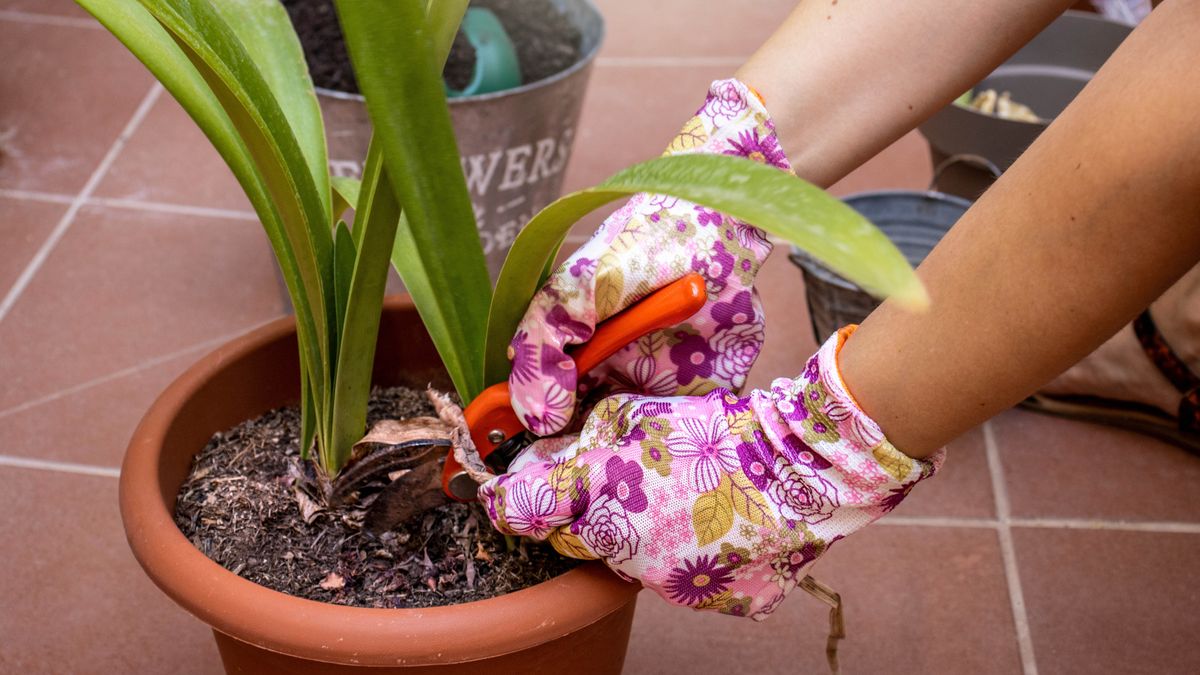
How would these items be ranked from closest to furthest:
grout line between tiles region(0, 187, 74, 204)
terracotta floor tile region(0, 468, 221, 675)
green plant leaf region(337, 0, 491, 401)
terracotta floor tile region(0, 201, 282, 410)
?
green plant leaf region(337, 0, 491, 401), terracotta floor tile region(0, 468, 221, 675), terracotta floor tile region(0, 201, 282, 410), grout line between tiles region(0, 187, 74, 204)

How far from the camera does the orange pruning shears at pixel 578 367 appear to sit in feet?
1.88

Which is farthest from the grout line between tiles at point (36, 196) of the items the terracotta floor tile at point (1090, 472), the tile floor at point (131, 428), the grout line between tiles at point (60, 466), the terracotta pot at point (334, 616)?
the terracotta floor tile at point (1090, 472)

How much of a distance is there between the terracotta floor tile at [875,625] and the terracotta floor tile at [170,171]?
790mm

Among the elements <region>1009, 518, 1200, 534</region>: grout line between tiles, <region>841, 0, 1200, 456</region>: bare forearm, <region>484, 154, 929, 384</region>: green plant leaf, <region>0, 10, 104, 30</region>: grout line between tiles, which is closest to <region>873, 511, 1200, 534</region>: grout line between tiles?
<region>1009, 518, 1200, 534</region>: grout line between tiles

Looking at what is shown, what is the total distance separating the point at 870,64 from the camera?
0.66 m

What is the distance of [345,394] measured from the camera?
68 centimetres

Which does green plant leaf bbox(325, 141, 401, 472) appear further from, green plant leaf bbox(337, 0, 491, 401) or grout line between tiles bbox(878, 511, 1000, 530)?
grout line between tiles bbox(878, 511, 1000, 530)

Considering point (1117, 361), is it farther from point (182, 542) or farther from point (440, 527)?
point (182, 542)

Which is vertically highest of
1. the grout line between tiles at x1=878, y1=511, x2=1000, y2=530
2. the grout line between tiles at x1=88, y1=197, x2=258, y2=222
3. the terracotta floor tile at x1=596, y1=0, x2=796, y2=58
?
the terracotta floor tile at x1=596, y1=0, x2=796, y2=58

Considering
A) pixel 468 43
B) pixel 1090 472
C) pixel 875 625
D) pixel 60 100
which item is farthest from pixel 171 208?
pixel 1090 472

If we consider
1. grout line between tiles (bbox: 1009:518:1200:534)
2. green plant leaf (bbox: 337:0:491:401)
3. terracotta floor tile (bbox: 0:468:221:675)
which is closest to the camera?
green plant leaf (bbox: 337:0:491:401)

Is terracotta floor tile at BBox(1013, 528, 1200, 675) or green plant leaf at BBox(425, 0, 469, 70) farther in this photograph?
terracotta floor tile at BBox(1013, 528, 1200, 675)

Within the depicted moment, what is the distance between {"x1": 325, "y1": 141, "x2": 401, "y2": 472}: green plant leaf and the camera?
1.98ft

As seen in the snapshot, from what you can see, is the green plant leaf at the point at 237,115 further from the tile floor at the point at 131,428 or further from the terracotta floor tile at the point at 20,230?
the terracotta floor tile at the point at 20,230
